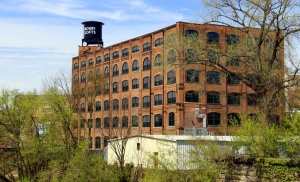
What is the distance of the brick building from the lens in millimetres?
48594

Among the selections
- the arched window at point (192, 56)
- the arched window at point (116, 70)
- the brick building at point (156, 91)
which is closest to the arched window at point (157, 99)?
the brick building at point (156, 91)

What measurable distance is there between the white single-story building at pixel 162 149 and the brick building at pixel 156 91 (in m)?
6.03

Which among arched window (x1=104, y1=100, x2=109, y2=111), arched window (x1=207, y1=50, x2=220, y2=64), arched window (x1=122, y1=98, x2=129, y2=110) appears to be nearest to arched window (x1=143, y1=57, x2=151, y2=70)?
arched window (x1=122, y1=98, x2=129, y2=110)

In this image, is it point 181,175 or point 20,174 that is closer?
point 181,175

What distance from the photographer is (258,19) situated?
26250 millimetres

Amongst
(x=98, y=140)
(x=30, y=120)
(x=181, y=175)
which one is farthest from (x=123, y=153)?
(x=98, y=140)

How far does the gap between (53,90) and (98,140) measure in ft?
76.4

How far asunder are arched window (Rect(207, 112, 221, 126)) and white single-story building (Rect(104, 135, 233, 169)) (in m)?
14.0

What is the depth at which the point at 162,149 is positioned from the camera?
24.5m

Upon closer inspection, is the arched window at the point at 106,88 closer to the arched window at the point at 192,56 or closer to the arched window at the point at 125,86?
the arched window at the point at 125,86

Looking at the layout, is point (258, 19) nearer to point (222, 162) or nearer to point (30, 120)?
point (222, 162)

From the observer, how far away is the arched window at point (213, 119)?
5009 cm

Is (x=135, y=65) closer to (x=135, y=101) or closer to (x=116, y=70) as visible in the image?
(x=135, y=101)

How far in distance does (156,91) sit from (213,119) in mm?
7975
